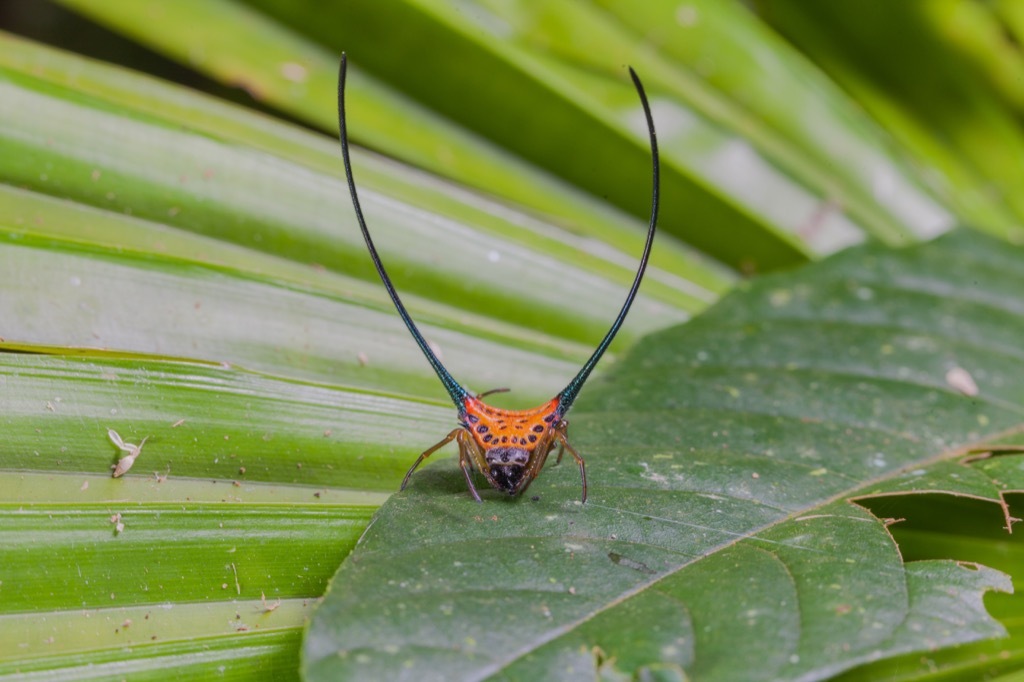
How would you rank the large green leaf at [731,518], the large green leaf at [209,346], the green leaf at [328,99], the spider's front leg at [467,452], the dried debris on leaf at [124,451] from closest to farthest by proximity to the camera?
the large green leaf at [731,518] → the large green leaf at [209,346] → the dried debris on leaf at [124,451] → the spider's front leg at [467,452] → the green leaf at [328,99]

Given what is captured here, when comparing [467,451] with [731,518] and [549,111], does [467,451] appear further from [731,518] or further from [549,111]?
[549,111]

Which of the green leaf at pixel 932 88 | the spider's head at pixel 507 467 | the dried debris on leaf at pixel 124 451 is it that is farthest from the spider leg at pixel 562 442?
the green leaf at pixel 932 88

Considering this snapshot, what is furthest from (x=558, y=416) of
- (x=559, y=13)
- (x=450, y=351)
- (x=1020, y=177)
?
(x=1020, y=177)

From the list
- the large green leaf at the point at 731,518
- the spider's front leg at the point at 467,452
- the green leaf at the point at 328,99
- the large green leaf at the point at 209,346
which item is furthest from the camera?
the green leaf at the point at 328,99

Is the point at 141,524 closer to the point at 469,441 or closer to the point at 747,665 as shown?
the point at 469,441

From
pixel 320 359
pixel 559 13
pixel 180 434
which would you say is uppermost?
pixel 559 13

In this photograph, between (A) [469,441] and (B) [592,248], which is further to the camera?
(B) [592,248]

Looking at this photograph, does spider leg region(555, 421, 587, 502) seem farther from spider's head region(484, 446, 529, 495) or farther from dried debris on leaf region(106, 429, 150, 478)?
dried debris on leaf region(106, 429, 150, 478)

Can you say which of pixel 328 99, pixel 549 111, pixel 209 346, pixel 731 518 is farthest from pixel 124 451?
pixel 549 111

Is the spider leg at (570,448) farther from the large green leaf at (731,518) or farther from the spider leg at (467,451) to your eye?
the spider leg at (467,451)
